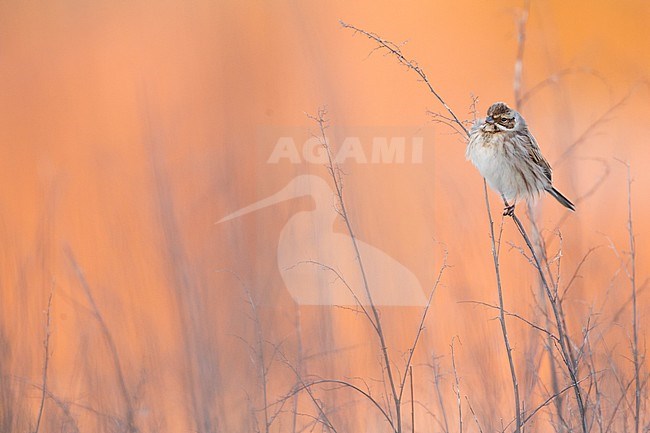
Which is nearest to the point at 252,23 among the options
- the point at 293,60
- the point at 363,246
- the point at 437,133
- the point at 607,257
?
the point at 293,60

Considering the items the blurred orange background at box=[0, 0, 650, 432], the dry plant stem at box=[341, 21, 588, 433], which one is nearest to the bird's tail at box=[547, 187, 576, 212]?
the blurred orange background at box=[0, 0, 650, 432]

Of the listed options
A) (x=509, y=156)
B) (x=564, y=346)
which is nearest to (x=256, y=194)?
(x=509, y=156)

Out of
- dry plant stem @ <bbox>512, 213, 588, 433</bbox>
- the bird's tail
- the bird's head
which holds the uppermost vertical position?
the bird's head

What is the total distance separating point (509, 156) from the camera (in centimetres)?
198

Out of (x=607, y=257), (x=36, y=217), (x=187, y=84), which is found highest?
(x=187, y=84)

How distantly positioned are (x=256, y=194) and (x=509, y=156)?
1339 mm

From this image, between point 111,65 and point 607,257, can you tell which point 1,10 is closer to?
point 111,65

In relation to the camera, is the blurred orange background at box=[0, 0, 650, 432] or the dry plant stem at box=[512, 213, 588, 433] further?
the blurred orange background at box=[0, 0, 650, 432]

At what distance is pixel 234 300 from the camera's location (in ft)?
8.12

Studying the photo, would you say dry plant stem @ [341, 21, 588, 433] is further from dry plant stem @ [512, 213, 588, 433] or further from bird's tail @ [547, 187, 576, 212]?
bird's tail @ [547, 187, 576, 212]

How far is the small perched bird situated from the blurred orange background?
10 cm

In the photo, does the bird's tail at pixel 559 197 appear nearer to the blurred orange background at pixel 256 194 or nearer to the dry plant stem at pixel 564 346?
the blurred orange background at pixel 256 194

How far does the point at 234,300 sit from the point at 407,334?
525 mm

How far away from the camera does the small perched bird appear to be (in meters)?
1.96
